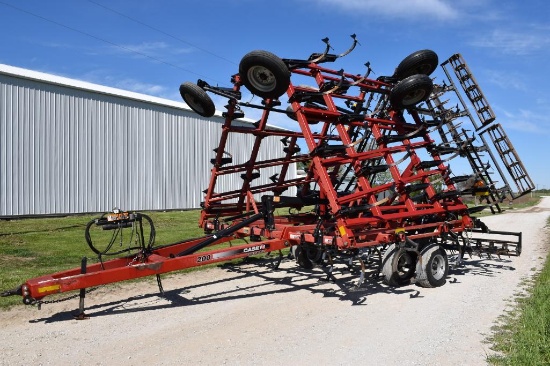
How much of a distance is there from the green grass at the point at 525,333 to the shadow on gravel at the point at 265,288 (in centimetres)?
154

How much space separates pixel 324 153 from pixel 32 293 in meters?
4.58

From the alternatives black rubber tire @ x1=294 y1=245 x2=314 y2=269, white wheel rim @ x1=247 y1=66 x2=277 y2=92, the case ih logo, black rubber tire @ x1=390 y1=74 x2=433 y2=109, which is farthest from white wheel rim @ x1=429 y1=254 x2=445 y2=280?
white wheel rim @ x1=247 y1=66 x2=277 y2=92

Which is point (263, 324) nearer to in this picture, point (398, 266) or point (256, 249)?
point (256, 249)

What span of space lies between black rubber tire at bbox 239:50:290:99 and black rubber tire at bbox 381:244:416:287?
3266 millimetres

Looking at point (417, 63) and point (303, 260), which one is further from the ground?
point (417, 63)

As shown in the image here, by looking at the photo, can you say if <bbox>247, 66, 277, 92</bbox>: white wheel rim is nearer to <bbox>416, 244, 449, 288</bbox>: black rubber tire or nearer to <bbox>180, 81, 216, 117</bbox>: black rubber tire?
<bbox>180, 81, 216, 117</bbox>: black rubber tire

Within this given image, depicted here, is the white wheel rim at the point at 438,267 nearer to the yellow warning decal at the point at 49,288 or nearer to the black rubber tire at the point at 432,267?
the black rubber tire at the point at 432,267

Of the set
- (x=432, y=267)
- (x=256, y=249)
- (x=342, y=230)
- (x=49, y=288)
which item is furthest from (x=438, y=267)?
(x=49, y=288)

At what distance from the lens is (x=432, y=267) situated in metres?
8.56

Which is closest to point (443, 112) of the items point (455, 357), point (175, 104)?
point (455, 357)

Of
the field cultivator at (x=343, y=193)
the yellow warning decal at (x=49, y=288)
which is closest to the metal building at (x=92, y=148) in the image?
the field cultivator at (x=343, y=193)

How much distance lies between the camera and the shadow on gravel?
6.95 m

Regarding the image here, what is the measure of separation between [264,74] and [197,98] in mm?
1517

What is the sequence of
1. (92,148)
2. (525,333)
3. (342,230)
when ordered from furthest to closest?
(92,148), (342,230), (525,333)
